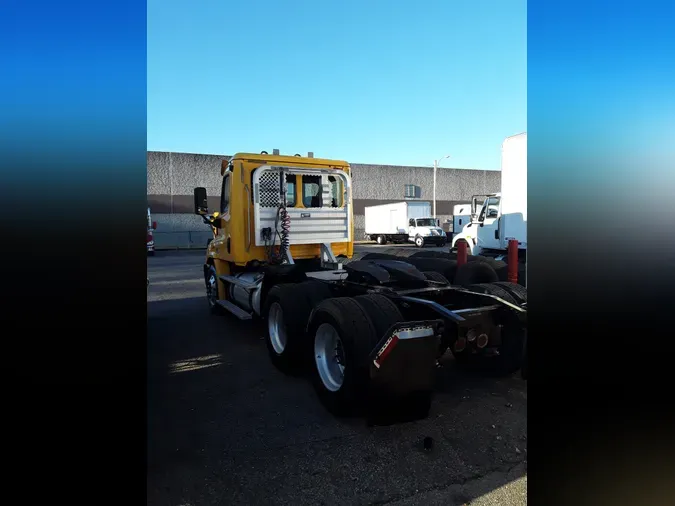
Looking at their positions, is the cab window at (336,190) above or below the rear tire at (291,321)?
above

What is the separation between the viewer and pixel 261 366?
17.4ft

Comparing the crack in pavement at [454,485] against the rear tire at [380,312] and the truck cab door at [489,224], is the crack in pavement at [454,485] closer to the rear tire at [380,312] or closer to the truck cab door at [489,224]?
the rear tire at [380,312]

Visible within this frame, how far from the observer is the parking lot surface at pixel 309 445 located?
2.79 meters

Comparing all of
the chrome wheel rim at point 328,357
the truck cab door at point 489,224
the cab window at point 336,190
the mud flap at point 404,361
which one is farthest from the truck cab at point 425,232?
the mud flap at point 404,361

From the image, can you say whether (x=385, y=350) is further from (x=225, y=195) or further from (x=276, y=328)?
(x=225, y=195)

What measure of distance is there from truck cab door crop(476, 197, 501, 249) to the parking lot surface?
8.73 metres

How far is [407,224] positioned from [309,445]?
32.0 meters

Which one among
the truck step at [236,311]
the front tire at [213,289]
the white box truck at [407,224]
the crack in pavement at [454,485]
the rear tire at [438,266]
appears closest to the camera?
the crack in pavement at [454,485]
